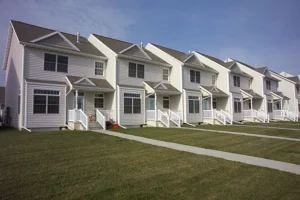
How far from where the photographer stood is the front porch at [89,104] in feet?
50.2

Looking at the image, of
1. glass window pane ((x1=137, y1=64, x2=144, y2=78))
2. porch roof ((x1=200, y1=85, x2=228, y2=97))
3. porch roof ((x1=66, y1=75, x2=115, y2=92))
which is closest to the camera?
porch roof ((x1=66, y1=75, x2=115, y2=92))

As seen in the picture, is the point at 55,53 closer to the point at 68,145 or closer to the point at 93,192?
the point at 68,145

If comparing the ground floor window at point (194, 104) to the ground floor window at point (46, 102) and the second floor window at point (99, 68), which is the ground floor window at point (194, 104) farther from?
the ground floor window at point (46, 102)

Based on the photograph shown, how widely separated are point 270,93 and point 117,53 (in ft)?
86.4

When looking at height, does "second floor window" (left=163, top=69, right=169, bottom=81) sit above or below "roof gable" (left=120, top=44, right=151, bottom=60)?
below

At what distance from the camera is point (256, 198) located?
439cm

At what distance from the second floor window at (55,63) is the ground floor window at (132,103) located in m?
5.28

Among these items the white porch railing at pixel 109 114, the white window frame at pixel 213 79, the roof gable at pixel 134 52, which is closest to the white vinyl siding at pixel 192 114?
the white window frame at pixel 213 79

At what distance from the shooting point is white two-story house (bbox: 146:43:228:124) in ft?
72.1

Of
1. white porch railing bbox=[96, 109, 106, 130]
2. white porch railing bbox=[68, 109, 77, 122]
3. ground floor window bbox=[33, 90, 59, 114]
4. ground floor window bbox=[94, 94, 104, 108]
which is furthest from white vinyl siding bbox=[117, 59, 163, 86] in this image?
A: ground floor window bbox=[33, 90, 59, 114]

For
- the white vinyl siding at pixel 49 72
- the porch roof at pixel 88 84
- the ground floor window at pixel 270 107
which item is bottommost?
the ground floor window at pixel 270 107

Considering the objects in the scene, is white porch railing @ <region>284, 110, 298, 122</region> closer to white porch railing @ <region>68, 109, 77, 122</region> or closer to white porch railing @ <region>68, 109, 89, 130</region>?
white porch railing @ <region>68, 109, 89, 130</region>

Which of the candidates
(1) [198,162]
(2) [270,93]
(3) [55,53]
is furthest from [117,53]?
(2) [270,93]

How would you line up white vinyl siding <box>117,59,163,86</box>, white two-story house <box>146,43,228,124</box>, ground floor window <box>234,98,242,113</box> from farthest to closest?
1. ground floor window <box>234,98,242,113</box>
2. white two-story house <box>146,43,228,124</box>
3. white vinyl siding <box>117,59,163,86</box>
